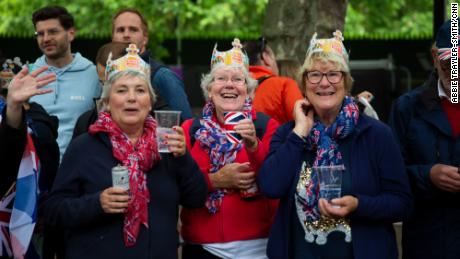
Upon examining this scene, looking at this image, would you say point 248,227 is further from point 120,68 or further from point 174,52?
point 174,52

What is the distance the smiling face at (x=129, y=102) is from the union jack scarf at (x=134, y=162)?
0.18 ft

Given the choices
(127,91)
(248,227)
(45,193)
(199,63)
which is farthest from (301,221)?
(199,63)

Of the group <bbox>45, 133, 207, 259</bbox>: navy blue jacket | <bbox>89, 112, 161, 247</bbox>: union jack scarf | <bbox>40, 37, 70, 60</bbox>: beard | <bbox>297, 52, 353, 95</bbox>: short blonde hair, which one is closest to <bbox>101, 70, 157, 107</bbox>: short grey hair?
<bbox>89, 112, 161, 247</bbox>: union jack scarf

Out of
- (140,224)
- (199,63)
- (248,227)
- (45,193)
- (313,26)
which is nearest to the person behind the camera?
(140,224)

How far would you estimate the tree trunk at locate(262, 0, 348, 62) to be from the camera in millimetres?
9234

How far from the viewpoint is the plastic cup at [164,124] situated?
14.6 feet

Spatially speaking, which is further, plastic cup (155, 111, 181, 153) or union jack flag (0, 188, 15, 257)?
union jack flag (0, 188, 15, 257)

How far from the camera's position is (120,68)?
4.73 metres

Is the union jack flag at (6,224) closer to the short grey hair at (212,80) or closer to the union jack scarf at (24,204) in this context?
the union jack scarf at (24,204)

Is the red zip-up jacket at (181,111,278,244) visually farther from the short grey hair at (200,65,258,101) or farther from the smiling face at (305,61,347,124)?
the smiling face at (305,61,347,124)

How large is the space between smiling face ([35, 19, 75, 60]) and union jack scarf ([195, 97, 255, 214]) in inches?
74.8

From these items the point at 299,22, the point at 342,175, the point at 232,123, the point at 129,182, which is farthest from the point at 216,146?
the point at 299,22

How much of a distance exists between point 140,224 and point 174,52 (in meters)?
16.8

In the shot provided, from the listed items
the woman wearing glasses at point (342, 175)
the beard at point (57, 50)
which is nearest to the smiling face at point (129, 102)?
the woman wearing glasses at point (342, 175)
